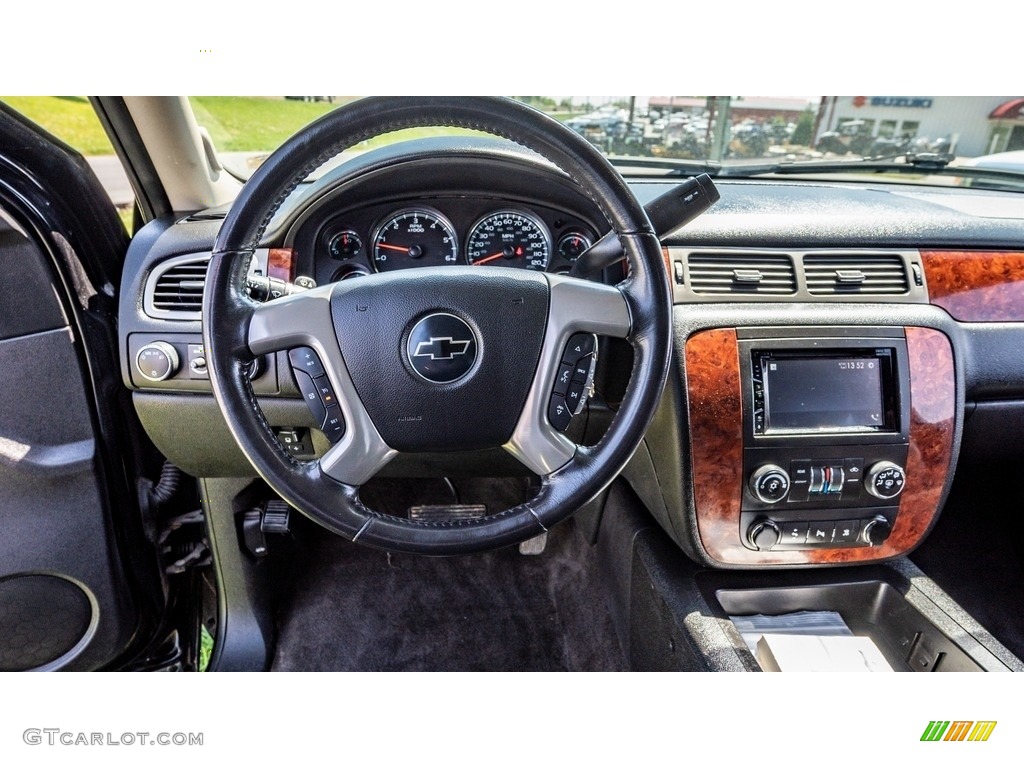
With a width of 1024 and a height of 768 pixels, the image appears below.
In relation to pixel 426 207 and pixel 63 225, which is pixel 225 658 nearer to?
pixel 63 225

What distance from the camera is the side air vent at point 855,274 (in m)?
1.34

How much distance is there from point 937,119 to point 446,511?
150cm

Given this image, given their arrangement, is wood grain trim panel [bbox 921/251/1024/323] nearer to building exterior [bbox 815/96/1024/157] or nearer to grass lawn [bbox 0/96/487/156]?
building exterior [bbox 815/96/1024/157]

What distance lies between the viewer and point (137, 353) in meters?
1.32

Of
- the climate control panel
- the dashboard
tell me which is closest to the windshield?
the dashboard

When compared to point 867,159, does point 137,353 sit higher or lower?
lower

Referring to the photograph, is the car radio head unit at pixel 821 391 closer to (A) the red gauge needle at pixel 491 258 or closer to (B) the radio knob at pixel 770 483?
(B) the radio knob at pixel 770 483

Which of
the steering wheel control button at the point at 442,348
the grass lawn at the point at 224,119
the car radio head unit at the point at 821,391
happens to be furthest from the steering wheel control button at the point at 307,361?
the car radio head unit at the point at 821,391

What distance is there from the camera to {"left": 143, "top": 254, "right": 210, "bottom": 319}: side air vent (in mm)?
1315
